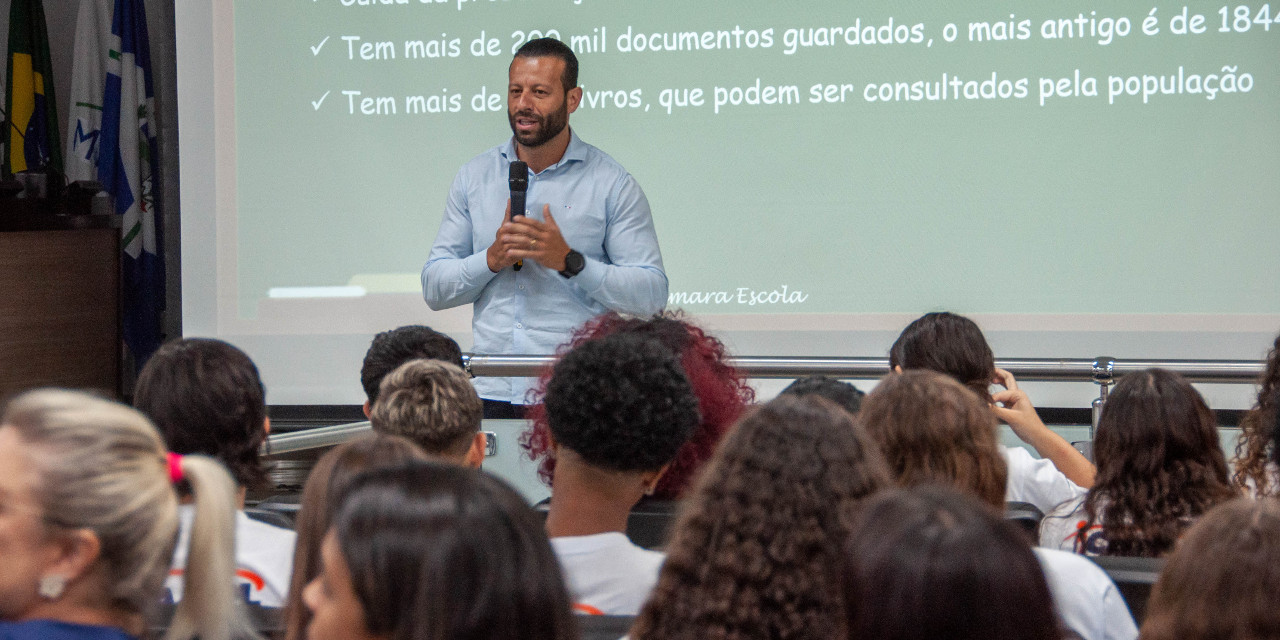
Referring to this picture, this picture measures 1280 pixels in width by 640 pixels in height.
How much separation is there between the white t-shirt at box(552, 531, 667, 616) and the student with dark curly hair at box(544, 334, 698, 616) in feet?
0.12

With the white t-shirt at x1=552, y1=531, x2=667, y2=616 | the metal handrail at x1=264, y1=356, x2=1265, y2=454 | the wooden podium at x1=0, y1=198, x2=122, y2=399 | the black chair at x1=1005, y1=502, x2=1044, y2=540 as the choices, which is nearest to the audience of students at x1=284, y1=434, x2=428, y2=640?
the white t-shirt at x1=552, y1=531, x2=667, y2=616

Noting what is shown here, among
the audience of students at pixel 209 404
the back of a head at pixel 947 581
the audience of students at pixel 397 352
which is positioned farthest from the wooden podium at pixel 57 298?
the back of a head at pixel 947 581

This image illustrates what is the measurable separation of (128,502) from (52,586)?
4.1 inches

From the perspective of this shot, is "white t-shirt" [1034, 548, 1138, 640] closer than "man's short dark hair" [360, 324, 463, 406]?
Yes

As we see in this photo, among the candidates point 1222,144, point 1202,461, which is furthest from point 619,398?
point 1222,144

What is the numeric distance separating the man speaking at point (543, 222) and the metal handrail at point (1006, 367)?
24cm

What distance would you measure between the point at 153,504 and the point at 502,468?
1926mm

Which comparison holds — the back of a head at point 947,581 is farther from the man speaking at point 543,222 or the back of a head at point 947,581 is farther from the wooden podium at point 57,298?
the wooden podium at point 57,298

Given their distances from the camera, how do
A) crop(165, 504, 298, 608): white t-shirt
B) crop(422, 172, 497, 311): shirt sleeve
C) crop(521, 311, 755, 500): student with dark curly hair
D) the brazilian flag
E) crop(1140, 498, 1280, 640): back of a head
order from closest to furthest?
crop(1140, 498, 1280, 640): back of a head < crop(165, 504, 298, 608): white t-shirt < crop(521, 311, 755, 500): student with dark curly hair < crop(422, 172, 497, 311): shirt sleeve < the brazilian flag

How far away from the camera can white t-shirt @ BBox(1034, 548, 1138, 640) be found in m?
1.34

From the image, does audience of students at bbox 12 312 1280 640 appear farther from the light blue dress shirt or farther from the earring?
the light blue dress shirt

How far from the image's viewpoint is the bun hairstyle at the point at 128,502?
43.9 inches

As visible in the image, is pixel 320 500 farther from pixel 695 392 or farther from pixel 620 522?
pixel 695 392

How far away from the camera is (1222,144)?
3.50 m
